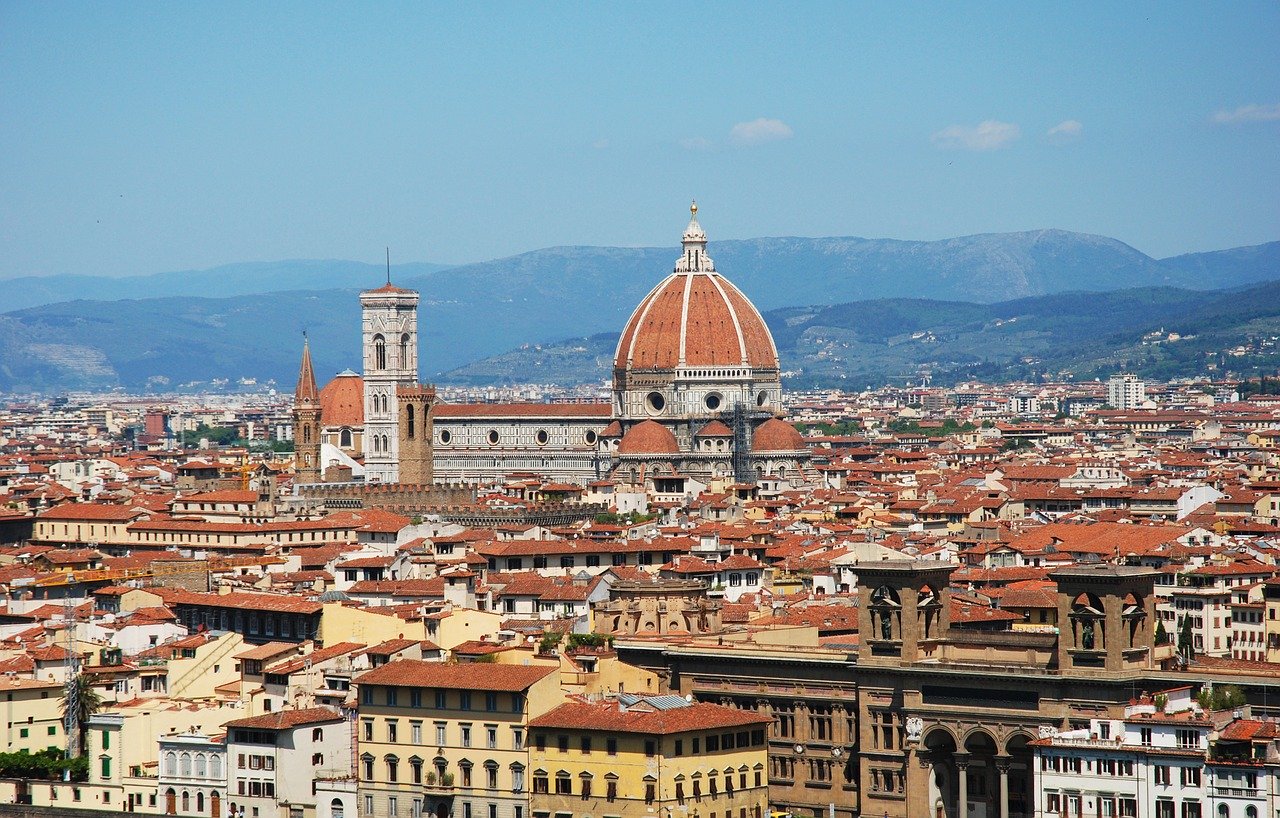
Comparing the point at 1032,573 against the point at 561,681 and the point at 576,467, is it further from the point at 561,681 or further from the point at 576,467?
the point at 576,467

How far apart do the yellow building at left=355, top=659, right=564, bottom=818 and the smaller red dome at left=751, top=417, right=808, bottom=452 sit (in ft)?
324

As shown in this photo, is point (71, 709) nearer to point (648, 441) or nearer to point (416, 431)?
point (648, 441)

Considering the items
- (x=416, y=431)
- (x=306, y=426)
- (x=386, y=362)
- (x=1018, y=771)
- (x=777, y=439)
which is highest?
(x=386, y=362)

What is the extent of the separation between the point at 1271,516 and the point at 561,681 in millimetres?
53330

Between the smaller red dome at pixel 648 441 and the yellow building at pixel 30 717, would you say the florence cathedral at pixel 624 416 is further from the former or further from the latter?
the yellow building at pixel 30 717

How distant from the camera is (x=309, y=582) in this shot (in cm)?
7925

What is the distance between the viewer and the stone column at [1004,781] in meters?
48.5

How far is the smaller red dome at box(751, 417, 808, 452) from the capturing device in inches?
5984

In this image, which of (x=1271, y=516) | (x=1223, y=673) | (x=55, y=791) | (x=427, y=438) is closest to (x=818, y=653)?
(x=1223, y=673)

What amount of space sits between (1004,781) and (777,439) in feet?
340

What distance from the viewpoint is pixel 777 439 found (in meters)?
152

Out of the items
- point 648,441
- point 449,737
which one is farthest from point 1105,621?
point 648,441

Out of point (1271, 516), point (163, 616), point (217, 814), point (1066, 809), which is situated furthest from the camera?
point (1271, 516)

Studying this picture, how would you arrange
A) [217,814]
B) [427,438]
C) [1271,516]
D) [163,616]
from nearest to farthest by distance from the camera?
[217,814]
[163,616]
[1271,516]
[427,438]
